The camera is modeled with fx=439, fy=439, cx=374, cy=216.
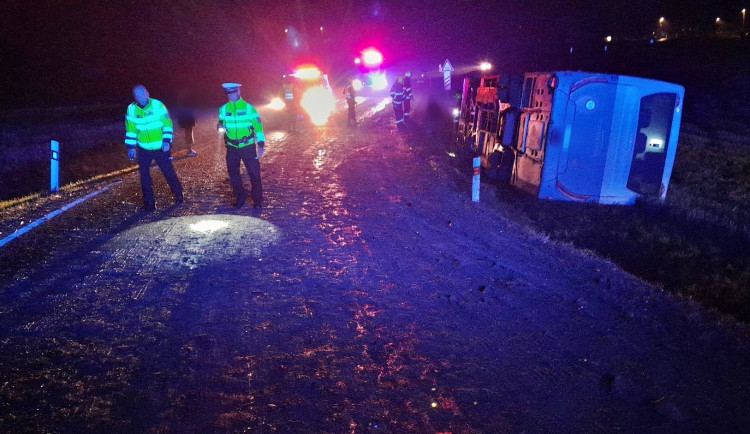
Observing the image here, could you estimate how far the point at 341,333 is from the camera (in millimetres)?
3789

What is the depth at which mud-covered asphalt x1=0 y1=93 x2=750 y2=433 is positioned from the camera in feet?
9.63

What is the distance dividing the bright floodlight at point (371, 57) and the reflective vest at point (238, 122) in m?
36.7

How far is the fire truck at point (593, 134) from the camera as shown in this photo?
24.5 feet

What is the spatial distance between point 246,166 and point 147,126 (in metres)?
1.58

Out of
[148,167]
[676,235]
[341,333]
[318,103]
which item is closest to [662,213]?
[676,235]

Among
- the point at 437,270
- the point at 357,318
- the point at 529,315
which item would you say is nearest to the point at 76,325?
the point at 357,318

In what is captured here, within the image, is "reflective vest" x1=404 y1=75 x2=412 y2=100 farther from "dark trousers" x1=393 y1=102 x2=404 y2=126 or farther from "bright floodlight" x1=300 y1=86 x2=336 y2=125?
"bright floodlight" x1=300 y1=86 x2=336 y2=125

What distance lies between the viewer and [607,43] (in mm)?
42750

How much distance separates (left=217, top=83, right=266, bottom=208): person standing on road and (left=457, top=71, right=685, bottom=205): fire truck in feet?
16.3

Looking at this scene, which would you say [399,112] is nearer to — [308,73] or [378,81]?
[308,73]

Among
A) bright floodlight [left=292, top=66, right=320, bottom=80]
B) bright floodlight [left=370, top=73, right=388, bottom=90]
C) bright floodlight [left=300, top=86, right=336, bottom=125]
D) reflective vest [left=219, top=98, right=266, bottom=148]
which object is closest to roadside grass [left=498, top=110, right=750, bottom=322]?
reflective vest [left=219, top=98, right=266, bottom=148]

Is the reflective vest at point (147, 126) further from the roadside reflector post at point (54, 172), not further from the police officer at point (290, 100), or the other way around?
the police officer at point (290, 100)

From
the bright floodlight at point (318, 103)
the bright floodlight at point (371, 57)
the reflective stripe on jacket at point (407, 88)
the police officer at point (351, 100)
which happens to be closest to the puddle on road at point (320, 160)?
the police officer at point (351, 100)

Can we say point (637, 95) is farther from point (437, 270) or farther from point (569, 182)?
point (437, 270)
